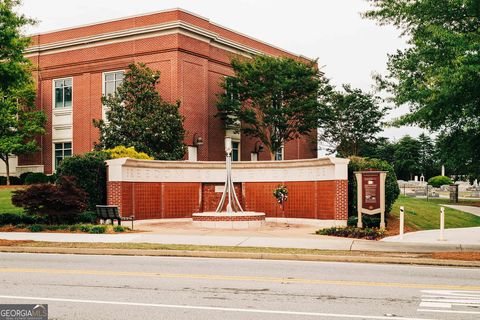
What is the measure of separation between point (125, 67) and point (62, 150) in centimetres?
883

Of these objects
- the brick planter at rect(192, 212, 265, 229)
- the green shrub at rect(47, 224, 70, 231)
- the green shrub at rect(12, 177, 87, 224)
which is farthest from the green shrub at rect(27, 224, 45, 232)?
the brick planter at rect(192, 212, 265, 229)

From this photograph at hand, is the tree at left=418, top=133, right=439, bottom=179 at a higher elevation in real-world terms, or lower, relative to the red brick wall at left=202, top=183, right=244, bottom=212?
higher

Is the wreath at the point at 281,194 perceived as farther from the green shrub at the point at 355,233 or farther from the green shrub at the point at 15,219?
the green shrub at the point at 15,219

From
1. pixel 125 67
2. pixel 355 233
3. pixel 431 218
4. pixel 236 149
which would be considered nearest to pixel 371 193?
pixel 355 233

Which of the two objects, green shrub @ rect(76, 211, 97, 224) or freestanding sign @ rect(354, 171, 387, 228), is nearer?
freestanding sign @ rect(354, 171, 387, 228)

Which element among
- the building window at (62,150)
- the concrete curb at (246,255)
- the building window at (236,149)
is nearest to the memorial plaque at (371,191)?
the concrete curb at (246,255)

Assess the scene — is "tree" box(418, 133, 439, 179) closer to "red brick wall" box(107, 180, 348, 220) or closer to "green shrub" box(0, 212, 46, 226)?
"red brick wall" box(107, 180, 348, 220)

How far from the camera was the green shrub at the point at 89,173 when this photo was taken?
2456 centimetres

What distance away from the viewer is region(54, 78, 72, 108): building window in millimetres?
43531

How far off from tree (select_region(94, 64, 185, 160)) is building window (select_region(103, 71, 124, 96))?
4122 mm

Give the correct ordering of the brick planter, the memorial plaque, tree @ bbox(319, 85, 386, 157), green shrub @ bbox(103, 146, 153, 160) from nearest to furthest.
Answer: the memorial plaque < the brick planter < green shrub @ bbox(103, 146, 153, 160) < tree @ bbox(319, 85, 386, 157)

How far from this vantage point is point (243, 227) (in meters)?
23.7

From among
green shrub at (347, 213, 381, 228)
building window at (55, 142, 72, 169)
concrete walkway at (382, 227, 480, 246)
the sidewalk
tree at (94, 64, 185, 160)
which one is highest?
tree at (94, 64, 185, 160)

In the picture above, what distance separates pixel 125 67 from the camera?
40375mm
